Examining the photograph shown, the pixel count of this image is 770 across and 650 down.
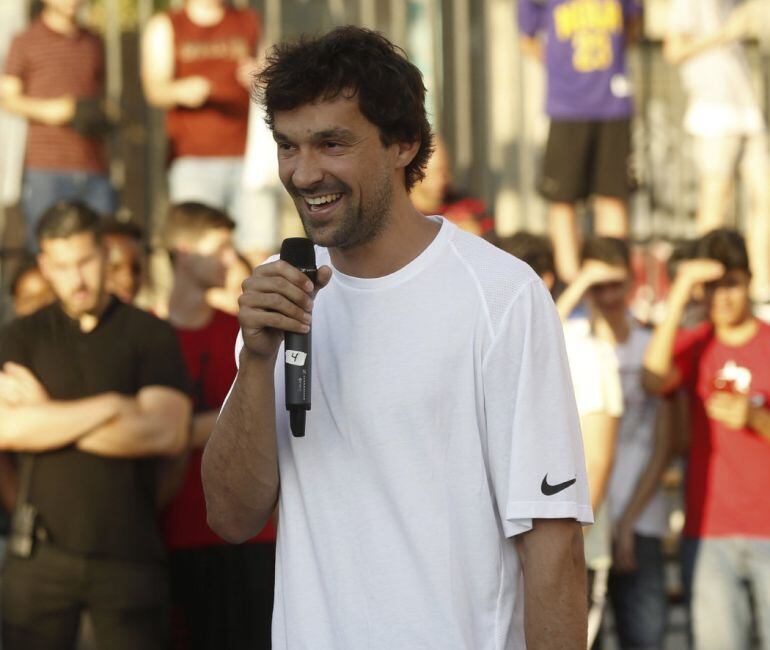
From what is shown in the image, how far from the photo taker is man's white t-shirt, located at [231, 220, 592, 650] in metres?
2.99

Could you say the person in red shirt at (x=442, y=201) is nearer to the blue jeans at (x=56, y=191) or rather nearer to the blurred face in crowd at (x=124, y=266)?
the blurred face in crowd at (x=124, y=266)

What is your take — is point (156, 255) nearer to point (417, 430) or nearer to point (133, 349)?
point (133, 349)

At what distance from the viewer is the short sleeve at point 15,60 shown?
7.67m

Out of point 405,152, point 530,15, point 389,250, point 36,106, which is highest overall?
point 530,15

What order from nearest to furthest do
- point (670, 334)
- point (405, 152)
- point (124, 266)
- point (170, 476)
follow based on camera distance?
point (405, 152), point (170, 476), point (670, 334), point (124, 266)

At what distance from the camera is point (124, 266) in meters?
6.88

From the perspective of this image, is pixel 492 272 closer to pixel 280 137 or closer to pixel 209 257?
pixel 280 137

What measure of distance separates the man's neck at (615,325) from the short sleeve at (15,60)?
3.39m

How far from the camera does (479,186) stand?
32.0 ft

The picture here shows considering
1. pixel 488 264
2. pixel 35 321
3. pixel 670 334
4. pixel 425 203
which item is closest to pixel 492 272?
pixel 488 264

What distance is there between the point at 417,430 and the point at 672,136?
23.8ft

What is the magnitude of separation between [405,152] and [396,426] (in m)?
0.63

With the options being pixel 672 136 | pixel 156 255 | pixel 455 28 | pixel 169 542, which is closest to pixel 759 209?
pixel 672 136

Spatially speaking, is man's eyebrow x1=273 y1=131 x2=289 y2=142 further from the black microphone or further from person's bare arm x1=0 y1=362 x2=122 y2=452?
person's bare arm x1=0 y1=362 x2=122 y2=452
